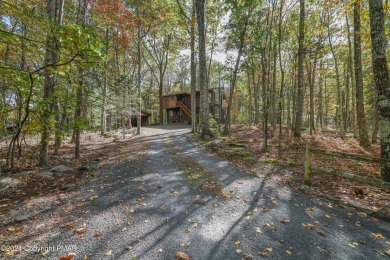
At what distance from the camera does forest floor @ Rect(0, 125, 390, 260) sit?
111 inches

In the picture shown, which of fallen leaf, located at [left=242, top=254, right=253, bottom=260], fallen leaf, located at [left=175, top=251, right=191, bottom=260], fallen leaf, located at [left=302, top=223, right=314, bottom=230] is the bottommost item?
fallen leaf, located at [left=242, top=254, right=253, bottom=260]

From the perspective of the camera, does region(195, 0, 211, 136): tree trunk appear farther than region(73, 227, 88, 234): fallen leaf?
Yes

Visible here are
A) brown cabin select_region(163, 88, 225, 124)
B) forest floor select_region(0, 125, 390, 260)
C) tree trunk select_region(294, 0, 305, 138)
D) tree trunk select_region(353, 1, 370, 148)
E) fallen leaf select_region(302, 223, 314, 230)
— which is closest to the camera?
forest floor select_region(0, 125, 390, 260)

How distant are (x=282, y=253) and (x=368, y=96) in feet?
91.0

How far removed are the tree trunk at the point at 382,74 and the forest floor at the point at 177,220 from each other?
1337 mm

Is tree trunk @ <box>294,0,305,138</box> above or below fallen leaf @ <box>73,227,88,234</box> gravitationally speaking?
above

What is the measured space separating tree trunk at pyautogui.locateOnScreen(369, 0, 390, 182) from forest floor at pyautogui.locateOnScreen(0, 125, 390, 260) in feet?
4.39

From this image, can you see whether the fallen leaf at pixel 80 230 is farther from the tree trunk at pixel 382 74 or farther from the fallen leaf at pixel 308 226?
the tree trunk at pixel 382 74

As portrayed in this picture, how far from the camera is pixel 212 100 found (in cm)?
3067

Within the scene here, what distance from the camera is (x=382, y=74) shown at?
5191 mm

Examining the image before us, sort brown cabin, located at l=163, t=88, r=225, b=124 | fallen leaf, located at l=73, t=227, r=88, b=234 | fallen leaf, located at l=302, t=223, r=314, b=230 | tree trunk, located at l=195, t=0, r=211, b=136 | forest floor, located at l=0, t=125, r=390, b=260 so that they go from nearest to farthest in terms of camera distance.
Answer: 1. forest floor, located at l=0, t=125, r=390, b=260
2. fallen leaf, located at l=73, t=227, r=88, b=234
3. fallen leaf, located at l=302, t=223, r=314, b=230
4. tree trunk, located at l=195, t=0, r=211, b=136
5. brown cabin, located at l=163, t=88, r=225, b=124

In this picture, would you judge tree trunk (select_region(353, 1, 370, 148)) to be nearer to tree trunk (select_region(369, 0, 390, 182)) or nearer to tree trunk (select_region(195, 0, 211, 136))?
tree trunk (select_region(369, 0, 390, 182))

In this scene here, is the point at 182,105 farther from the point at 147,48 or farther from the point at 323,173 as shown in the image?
the point at 323,173

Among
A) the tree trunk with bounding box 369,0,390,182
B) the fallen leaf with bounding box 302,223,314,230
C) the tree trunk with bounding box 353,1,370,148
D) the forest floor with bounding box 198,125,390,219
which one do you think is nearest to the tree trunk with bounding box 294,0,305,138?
the forest floor with bounding box 198,125,390,219
